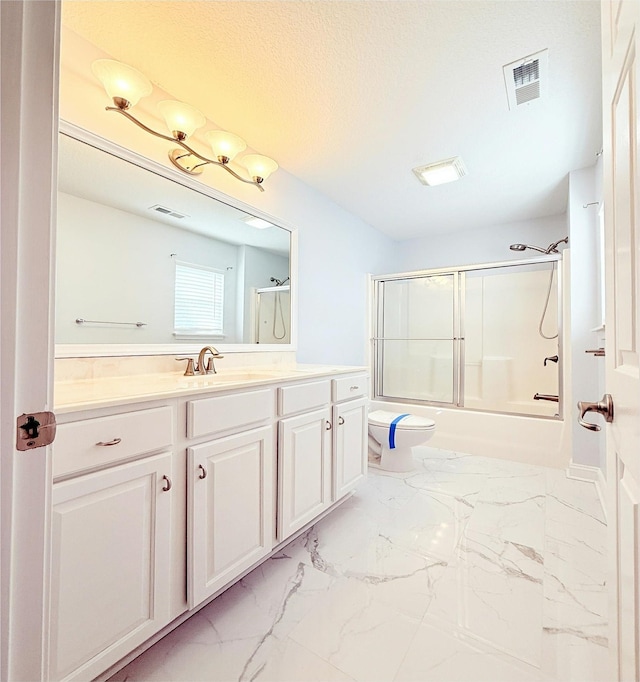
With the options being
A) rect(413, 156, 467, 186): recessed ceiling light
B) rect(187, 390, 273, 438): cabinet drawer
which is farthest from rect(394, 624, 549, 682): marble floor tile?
rect(413, 156, 467, 186): recessed ceiling light

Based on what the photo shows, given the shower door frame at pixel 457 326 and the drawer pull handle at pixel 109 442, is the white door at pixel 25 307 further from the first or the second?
the shower door frame at pixel 457 326

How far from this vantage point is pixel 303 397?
1627 mm

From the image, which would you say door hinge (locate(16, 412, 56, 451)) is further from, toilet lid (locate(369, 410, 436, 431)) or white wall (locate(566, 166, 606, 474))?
white wall (locate(566, 166, 606, 474))

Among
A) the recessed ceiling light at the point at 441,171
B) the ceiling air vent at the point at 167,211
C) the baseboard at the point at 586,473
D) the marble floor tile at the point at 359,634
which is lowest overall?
the marble floor tile at the point at 359,634

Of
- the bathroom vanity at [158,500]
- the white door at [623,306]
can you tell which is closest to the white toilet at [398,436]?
the bathroom vanity at [158,500]

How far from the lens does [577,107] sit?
1748mm

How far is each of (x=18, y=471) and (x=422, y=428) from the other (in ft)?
7.74

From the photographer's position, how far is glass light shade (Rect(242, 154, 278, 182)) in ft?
6.46

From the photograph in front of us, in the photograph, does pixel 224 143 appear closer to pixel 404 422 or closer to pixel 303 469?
pixel 303 469

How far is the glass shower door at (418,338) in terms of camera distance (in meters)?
3.38

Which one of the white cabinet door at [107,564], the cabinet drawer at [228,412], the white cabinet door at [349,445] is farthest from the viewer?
the white cabinet door at [349,445]

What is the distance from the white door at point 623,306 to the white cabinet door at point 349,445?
4.00 feet

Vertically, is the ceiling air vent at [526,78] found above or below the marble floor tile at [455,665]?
above

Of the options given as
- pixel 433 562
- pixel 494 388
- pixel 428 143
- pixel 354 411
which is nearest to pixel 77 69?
pixel 428 143
